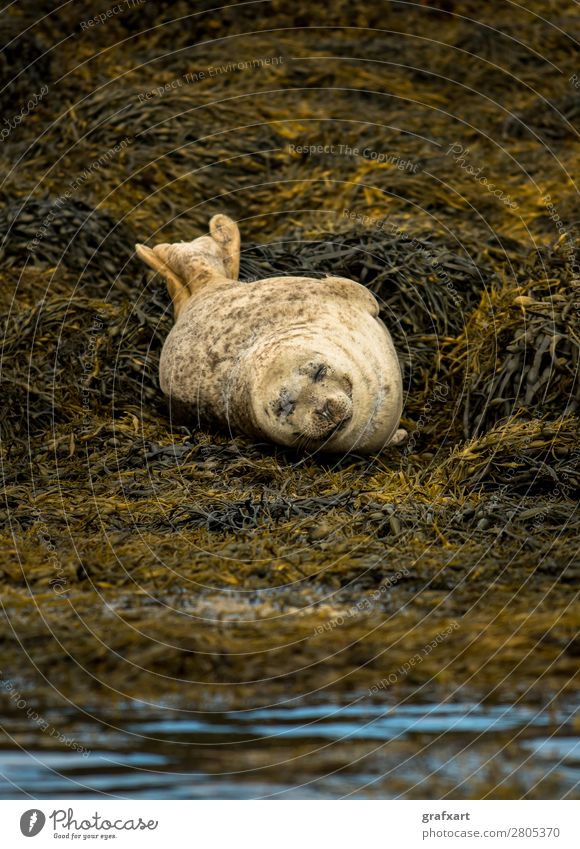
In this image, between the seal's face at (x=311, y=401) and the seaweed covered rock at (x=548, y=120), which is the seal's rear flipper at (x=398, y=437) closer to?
the seal's face at (x=311, y=401)

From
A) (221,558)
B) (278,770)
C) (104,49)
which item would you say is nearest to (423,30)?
(104,49)

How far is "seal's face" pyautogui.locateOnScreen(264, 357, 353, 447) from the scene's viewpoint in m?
7.15

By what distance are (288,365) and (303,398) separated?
21 centimetres

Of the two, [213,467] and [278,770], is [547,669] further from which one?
[213,467]

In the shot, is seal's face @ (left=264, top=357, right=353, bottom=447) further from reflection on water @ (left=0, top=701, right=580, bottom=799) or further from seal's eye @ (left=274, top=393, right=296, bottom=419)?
reflection on water @ (left=0, top=701, right=580, bottom=799)

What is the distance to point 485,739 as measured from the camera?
14.4ft

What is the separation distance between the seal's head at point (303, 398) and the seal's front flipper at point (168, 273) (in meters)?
1.86

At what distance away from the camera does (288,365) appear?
23.8 ft

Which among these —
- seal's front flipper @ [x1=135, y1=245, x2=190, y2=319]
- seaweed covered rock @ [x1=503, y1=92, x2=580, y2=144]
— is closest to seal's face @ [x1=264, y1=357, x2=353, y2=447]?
seal's front flipper @ [x1=135, y1=245, x2=190, y2=319]

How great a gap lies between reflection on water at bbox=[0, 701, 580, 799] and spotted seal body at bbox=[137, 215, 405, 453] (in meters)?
2.76

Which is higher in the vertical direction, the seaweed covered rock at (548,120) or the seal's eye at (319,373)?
the seaweed covered rock at (548,120)

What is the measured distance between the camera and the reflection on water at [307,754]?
4.13 metres

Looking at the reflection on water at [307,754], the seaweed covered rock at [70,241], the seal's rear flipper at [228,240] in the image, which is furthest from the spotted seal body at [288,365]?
the reflection on water at [307,754]

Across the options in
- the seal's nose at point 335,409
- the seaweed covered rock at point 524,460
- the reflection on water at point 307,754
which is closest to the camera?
the reflection on water at point 307,754
